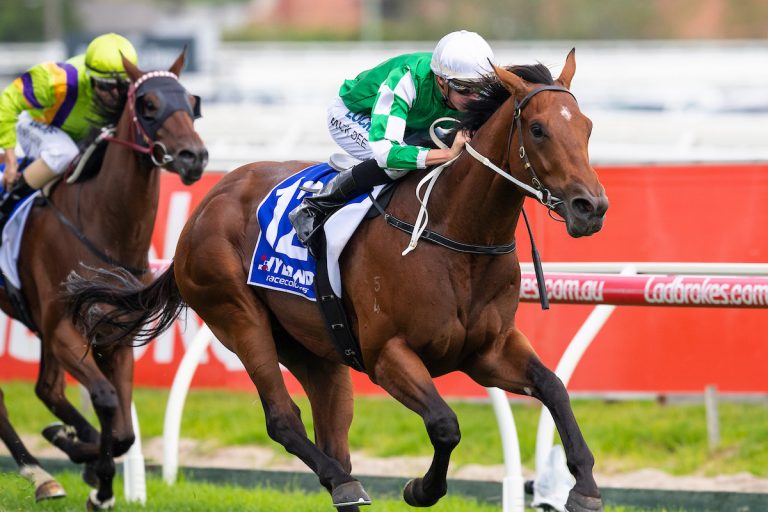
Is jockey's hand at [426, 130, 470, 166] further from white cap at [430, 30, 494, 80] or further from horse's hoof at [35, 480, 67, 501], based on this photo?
horse's hoof at [35, 480, 67, 501]

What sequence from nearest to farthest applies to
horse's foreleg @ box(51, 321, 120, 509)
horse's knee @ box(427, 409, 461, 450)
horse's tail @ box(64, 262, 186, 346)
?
horse's knee @ box(427, 409, 461, 450), horse's tail @ box(64, 262, 186, 346), horse's foreleg @ box(51, 321, 120, 509)

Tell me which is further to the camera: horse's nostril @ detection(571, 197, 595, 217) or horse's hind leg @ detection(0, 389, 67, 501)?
horse's hind leg @ detection(0, 389, 67, 501)

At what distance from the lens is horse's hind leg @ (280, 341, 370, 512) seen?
4.84m

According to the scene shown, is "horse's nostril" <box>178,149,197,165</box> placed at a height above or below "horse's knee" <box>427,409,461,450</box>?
above

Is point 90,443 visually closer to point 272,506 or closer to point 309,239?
point 272,506

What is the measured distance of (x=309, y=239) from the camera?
14.9 ft

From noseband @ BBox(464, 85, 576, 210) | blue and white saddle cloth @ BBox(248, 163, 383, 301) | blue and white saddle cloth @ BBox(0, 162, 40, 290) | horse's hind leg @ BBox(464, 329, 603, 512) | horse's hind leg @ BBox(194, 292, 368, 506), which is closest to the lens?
noseband @ BBox(464, 85, 576, 210)

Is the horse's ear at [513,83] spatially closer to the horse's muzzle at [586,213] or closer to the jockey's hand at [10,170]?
the horse's muzzle at [586,213]

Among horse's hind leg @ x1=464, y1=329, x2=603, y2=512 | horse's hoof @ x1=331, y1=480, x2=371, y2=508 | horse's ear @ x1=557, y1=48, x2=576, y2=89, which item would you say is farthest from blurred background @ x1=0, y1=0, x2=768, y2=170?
horse's hoof @ x1=331, y1=480, x2=371, y2=508

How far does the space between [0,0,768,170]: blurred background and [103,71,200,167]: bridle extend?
5.77 ft

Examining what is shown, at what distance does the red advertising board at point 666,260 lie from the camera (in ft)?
19.6

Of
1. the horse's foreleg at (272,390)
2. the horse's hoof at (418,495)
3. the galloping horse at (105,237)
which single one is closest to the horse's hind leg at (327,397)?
the horse's foreleg at (272,390)

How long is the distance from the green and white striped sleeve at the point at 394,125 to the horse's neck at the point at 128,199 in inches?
71.0

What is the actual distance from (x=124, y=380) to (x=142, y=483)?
1.51ft
